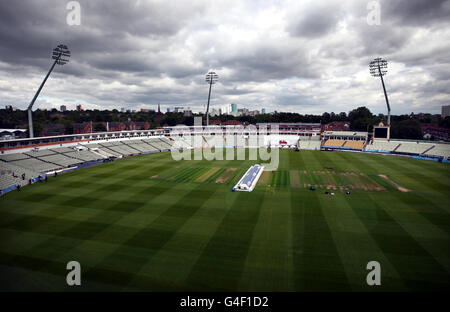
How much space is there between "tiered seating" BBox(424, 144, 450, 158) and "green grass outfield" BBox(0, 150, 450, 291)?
77.9 feet

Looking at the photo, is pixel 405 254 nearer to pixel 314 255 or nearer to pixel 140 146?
pixel 314 255

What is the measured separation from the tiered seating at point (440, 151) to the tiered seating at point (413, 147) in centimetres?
122

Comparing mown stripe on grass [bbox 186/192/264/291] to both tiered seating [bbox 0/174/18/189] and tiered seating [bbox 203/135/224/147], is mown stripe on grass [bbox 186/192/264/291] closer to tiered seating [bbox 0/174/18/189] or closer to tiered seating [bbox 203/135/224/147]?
tiered seating [bbox 0/174/18/189]

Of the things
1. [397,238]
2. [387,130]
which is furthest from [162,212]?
[387,130]

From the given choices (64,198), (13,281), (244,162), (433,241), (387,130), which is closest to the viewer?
(13,281)

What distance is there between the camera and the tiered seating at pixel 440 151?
48469 millimetres

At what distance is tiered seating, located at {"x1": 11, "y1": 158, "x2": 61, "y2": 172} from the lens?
1414 inches

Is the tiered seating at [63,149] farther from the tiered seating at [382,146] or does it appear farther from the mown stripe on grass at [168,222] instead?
the tiered seating at [382,146]

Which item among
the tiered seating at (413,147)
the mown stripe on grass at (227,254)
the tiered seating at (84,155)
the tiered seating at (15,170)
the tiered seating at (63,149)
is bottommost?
the mown stripe on grass at (227,254)

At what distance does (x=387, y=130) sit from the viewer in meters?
61.2

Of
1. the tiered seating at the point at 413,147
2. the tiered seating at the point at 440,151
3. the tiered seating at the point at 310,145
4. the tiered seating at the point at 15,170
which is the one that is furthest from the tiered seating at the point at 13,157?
the tiered seating at the point at 440,151
